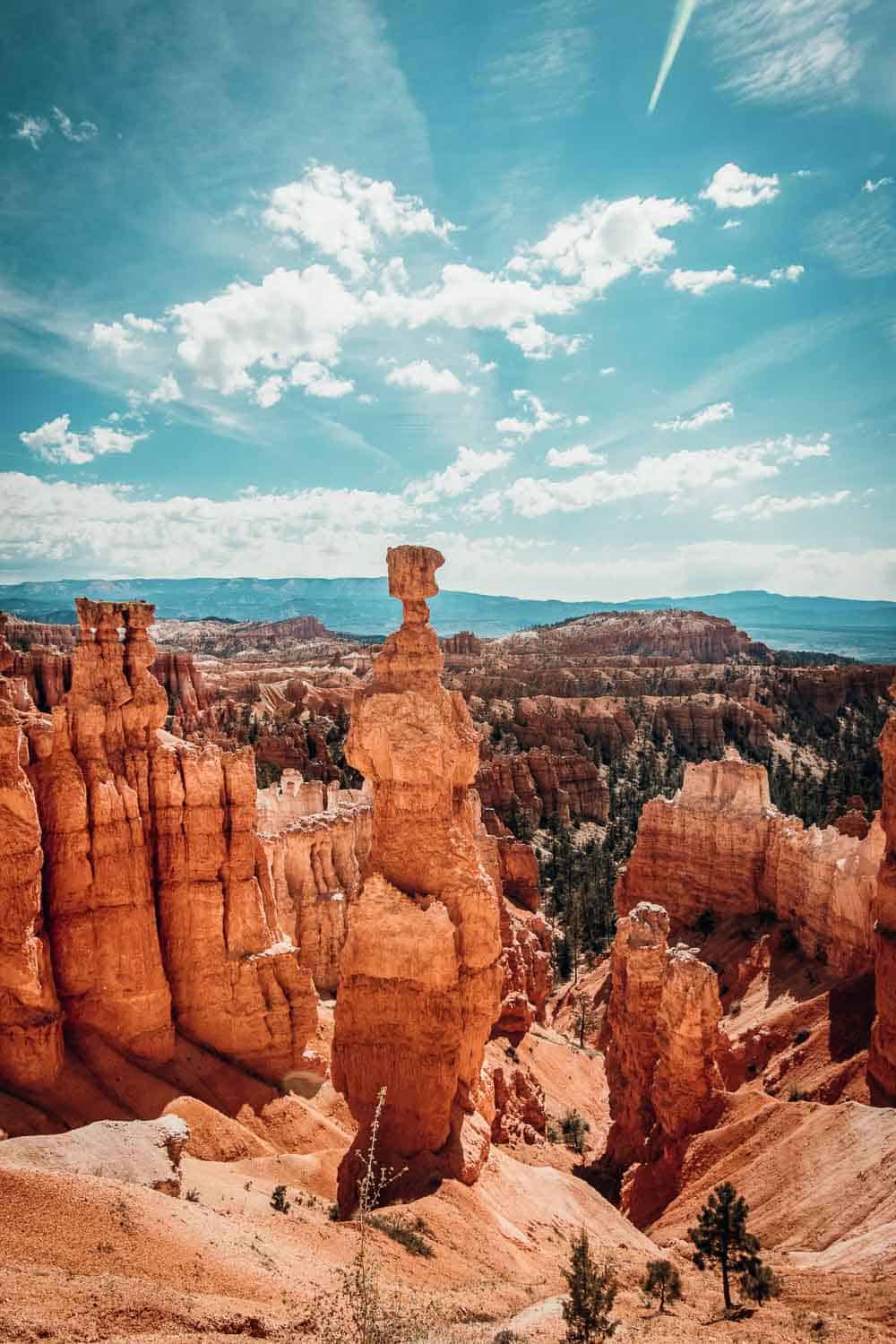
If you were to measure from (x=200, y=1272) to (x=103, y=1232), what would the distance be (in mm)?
987

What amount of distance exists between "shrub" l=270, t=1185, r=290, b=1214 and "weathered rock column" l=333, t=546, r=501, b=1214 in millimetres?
1418

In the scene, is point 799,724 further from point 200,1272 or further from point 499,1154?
point 200,1272

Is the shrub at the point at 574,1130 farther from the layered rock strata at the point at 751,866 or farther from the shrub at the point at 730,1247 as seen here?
the shrub at the point at 730,1247

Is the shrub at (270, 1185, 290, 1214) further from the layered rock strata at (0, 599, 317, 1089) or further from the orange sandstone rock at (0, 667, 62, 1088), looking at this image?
the orange sandstone rock at (0, 667, 62, 1088)

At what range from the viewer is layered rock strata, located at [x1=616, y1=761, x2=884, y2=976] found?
78.0 ft

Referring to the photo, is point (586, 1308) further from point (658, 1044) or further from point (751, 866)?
point (751, 866)

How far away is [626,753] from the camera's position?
83250 mm

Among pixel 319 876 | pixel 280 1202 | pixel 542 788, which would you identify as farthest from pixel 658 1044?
pixel 542 788

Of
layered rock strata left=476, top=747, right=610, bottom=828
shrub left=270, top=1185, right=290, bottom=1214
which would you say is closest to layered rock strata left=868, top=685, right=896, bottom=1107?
shrub left=270, top=1185, right=290, bottom=1214

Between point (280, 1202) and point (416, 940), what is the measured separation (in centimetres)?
379

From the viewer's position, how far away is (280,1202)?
1009cm

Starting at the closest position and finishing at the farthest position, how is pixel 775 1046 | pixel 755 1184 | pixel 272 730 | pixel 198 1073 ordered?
pixel 198 1073 < pixel 755 1184 < pixel 775 1046 < pixel 272 730

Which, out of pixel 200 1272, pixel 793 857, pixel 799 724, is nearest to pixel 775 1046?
pixel 793 857

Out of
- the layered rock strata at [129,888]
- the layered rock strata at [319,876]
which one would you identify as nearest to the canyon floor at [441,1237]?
the layered rock strata at [129,888]
